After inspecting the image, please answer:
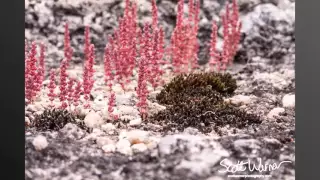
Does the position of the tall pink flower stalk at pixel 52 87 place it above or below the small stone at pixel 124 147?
above

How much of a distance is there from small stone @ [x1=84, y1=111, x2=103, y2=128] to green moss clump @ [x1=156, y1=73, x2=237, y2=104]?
0.42 metres

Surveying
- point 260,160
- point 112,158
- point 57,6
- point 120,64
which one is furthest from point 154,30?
point 260,160

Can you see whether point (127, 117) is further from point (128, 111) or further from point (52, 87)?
point (52, 87)

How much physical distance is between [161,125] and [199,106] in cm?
28

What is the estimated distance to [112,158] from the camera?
3164mm

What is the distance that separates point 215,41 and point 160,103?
1.92ft

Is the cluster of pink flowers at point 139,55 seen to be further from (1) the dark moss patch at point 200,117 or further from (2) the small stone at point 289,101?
(2) the small stone at point 289,101

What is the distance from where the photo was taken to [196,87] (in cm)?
331

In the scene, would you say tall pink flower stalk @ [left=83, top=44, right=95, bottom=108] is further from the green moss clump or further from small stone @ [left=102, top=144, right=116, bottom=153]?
the green moss clump

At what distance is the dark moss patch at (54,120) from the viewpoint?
320 cm

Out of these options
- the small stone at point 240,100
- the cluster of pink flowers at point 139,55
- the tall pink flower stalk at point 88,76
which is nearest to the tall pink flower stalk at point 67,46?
the cluster of pink flowers at point 139,55

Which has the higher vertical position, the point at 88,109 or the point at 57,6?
the point at 57,6

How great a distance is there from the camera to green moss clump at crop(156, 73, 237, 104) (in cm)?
329
